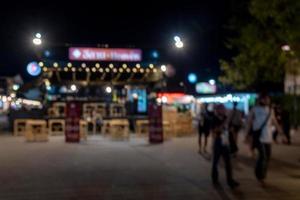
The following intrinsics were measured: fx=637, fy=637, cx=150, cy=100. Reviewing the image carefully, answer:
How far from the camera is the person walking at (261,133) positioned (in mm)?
12320

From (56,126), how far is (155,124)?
793 cm

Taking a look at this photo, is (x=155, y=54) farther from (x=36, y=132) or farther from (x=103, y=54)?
(x=36, y=132)

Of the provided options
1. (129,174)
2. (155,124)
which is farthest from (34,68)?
(129,174)

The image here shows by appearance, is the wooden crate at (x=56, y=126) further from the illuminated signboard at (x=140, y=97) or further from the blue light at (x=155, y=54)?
the illuminated signboard at (x=140, y=97)

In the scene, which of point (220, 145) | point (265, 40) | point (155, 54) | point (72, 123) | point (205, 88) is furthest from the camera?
point (205, 88)

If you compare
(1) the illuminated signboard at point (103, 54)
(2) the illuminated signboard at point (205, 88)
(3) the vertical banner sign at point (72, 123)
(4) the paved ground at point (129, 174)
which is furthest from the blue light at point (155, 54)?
(2) the illuminated signboard at point (205, 88)

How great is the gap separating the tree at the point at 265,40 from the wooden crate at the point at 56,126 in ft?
30.5

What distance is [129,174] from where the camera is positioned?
1363cm

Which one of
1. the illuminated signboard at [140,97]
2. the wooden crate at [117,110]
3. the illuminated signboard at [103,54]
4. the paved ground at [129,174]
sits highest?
the illuminated signboard at [103,54]

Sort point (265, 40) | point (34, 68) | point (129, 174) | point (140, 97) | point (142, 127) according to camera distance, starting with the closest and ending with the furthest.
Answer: point (129, 174) → point (265, 40) → point (142, 127) → point (34, 68) → point (140, 97)

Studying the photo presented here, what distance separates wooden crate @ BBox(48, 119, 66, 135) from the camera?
94.8 feet

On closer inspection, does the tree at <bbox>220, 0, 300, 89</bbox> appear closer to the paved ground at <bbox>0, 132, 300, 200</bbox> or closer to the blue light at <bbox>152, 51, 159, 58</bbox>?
the paved ground at <bbox>0, 132, 300, 200</bbox>

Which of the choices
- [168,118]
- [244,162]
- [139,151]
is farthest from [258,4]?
[168,118]

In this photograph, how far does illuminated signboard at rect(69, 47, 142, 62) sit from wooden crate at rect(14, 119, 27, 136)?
3739 millimetres
